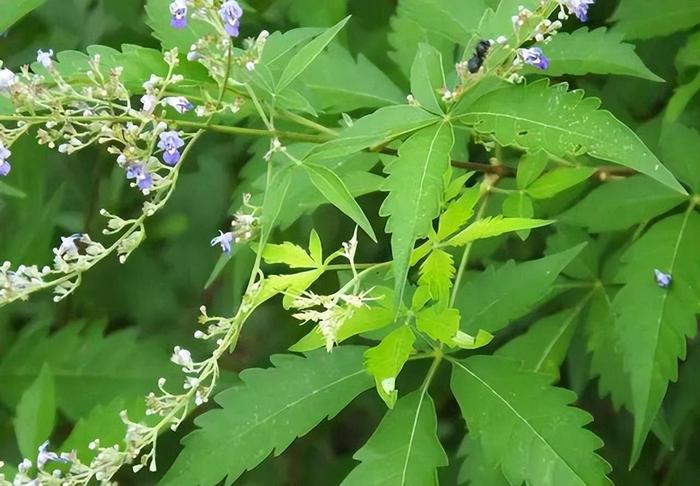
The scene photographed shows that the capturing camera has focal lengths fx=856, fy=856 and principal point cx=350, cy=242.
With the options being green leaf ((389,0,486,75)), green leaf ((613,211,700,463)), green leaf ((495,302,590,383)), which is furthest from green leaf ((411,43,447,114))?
green leaf ((495,302,590,383))

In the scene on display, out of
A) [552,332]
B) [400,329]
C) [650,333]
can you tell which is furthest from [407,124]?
[552,332]

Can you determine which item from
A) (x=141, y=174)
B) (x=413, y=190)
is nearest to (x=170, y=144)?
(x=141, y=174)

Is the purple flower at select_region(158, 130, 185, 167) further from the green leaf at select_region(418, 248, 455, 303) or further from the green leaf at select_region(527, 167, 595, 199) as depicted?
the green leaf at select_region(527, 167, 595, 199)

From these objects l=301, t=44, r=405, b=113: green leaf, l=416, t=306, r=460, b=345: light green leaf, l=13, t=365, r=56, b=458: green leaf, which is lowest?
l=13, t=365, r=56, b=458: green leaf

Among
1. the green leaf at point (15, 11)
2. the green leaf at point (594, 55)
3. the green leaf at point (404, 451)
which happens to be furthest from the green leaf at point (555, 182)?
the green leaf at point (15, 11)

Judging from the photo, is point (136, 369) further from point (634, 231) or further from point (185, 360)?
point (634, 231)
